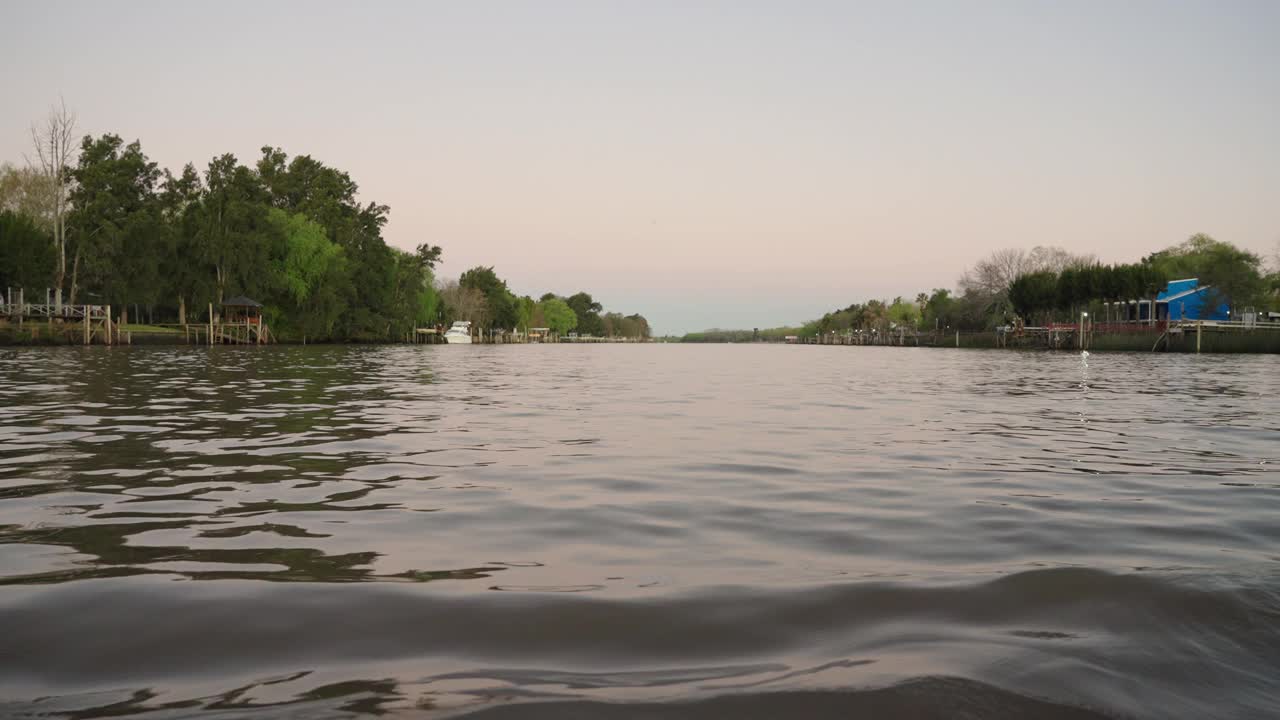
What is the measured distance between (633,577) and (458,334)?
126 metres

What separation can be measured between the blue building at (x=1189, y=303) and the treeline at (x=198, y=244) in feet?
260

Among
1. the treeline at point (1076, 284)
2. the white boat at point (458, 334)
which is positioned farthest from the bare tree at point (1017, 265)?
the white boat at point (458, 334)

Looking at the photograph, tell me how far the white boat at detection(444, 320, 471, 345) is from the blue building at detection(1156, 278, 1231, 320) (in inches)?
3640

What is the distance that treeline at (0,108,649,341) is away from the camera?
2527 inches

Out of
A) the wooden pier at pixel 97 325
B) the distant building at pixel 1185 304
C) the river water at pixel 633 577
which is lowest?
the river water at pixel 633 577

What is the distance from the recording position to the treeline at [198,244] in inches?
2527

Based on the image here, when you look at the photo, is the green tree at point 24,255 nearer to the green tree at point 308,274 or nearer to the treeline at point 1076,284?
the green tree at point 308,274

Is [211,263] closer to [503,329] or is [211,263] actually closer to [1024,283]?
[1024,283]

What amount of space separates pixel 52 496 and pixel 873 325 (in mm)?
188357

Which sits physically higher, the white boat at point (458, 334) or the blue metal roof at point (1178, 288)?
the blue metal roof at point (1178, 288)

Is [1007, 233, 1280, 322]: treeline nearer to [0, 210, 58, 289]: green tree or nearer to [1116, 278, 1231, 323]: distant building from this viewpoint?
[1116, 278, 1231, 323]: distant building

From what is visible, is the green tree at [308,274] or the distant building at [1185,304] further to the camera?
the distant building at [1185,304]

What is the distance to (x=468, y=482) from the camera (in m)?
A: 7.33

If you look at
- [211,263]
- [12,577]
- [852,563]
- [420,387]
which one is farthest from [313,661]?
[211,263]
